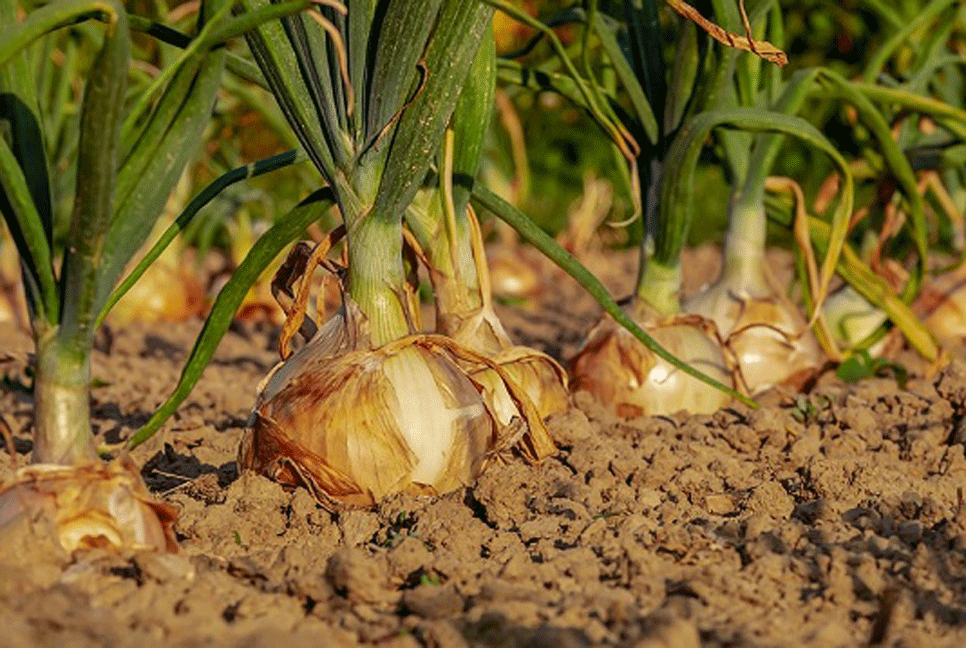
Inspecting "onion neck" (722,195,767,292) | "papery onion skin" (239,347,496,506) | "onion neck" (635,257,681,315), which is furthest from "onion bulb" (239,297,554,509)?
"onion neck" (722,195,767,292)

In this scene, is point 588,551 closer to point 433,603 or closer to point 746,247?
point 433,603

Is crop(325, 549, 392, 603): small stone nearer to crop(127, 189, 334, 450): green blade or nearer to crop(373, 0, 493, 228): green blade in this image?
crop(127, 189, 334, 450): green blade

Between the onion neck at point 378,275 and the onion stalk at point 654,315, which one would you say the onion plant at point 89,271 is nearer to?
the onion neck at point 378,275

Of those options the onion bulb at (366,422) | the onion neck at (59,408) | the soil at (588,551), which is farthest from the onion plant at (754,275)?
the onion neck at (59,408)

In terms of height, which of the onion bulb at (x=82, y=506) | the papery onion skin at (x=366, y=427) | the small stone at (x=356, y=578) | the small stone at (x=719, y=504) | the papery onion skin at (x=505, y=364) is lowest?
the small stone at (x=356, y=578)

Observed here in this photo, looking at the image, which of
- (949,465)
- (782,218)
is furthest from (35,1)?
(949,465)
